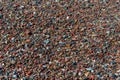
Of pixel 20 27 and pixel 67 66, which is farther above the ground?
pixel 20 27

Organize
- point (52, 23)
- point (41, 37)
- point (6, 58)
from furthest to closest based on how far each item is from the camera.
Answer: point (52, 23) < point (41, 37) < point (6, 58)

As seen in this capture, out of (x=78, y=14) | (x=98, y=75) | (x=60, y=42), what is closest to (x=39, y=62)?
(x=60, y=42)

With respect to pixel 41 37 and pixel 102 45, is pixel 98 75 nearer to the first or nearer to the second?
pixel 102 45

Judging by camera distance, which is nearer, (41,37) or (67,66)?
(67,66)

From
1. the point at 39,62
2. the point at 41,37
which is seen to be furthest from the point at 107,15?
the point at 39,62

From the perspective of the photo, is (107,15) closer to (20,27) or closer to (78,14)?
(78,14)

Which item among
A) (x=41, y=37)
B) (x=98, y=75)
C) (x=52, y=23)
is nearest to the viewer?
(x=98, y=75)
